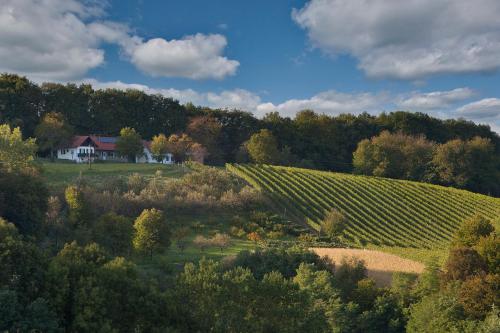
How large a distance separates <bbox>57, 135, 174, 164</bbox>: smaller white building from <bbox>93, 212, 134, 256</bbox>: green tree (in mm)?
38027

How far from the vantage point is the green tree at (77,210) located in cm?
3269

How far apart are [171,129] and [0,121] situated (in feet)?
89.3

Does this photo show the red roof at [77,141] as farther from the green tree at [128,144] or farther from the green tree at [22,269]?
the green tree at [22,269]

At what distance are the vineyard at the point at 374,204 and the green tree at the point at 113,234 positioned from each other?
2209cm

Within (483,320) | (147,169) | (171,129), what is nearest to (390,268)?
(483,320)

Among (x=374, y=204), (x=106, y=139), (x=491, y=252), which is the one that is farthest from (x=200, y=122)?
(x=491, y=252)

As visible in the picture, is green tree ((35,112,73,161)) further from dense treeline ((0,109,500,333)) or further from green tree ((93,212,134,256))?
green tree ((93,212,134,256))

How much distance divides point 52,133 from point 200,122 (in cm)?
2354

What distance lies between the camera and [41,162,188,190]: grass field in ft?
173

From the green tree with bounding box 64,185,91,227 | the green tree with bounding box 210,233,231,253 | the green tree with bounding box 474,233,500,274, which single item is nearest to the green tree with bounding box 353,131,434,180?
the green tree with bounding box 210,233,231,253

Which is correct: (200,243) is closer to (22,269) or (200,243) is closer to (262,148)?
(22,269)

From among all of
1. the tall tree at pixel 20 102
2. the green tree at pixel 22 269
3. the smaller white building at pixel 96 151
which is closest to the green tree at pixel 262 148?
the smaller white building at pixel 96 151

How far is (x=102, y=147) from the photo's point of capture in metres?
70.6

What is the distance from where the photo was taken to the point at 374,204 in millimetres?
53656
